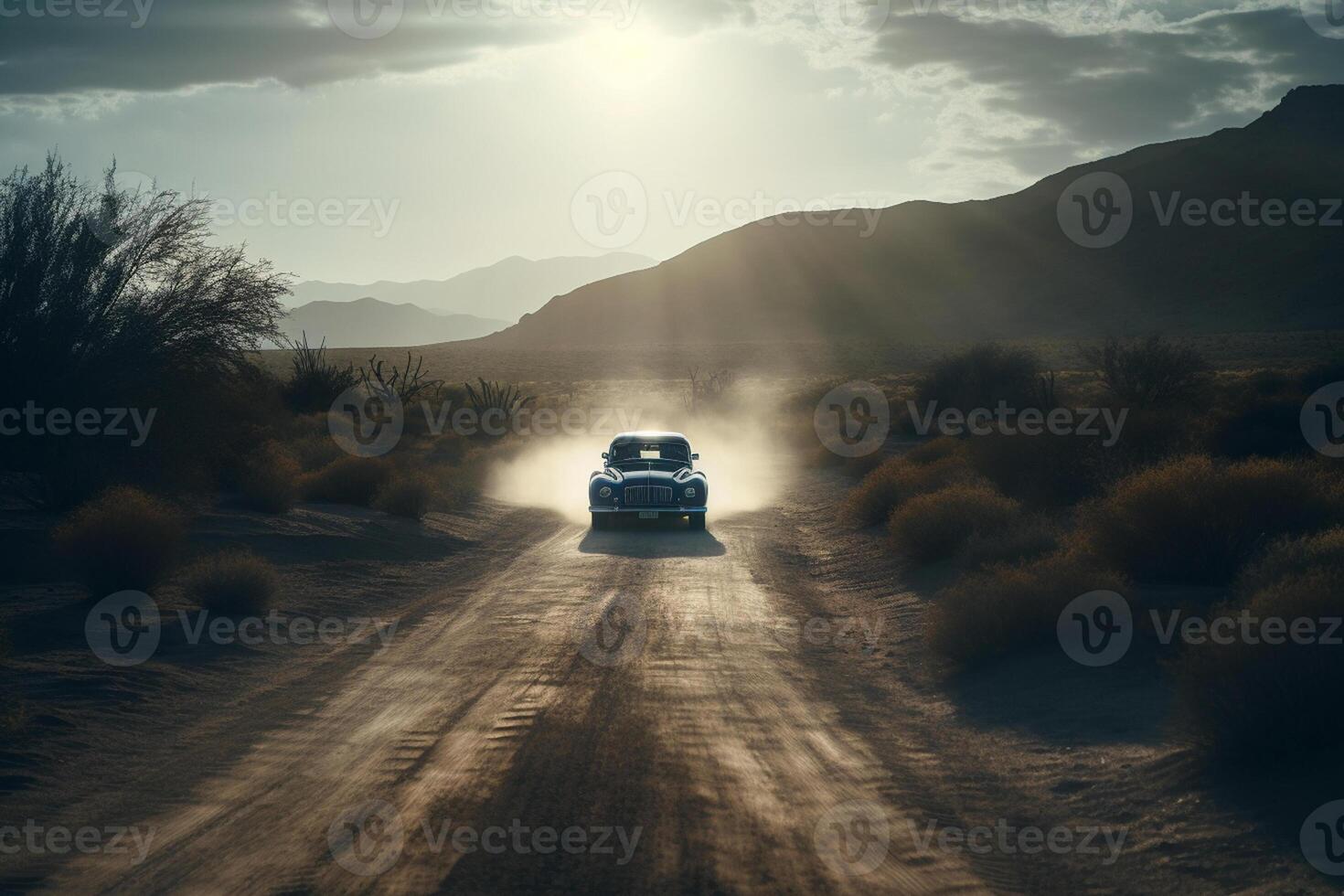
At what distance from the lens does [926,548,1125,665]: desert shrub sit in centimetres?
1081

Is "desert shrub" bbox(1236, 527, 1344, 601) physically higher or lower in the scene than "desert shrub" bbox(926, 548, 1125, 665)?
higher

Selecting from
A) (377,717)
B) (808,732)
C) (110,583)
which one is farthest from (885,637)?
(110,583)

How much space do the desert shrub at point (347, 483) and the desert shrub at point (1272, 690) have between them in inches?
738

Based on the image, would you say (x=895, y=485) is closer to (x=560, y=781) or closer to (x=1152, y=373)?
(x=560, y=781)

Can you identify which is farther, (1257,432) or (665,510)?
(1257,432)

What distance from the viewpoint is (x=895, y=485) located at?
20625 mm

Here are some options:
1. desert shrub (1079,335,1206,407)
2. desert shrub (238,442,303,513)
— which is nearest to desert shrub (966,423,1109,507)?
desert shrub (238,442,303,513)

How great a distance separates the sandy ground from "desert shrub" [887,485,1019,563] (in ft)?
5.64

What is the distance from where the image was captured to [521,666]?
35.3 feet

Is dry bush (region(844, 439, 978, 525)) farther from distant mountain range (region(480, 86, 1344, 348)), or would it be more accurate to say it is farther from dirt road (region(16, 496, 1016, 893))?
distant mountain range (region(480, 86, 1344, 348))

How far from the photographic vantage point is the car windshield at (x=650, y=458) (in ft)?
74.7

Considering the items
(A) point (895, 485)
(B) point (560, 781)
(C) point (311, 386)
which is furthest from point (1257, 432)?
(C) point (311, 386)

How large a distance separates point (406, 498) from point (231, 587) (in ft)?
28.9

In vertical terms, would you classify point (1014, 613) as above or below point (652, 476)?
below
